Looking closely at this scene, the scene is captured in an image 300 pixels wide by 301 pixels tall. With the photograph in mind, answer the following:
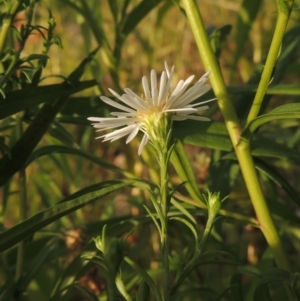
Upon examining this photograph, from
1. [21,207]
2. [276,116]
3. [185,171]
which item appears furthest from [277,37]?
[21,207]

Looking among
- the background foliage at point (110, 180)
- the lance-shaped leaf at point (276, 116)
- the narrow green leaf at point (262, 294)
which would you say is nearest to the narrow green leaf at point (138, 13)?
the background foliage at point (110, 180)

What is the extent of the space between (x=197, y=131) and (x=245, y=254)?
0.61 meters

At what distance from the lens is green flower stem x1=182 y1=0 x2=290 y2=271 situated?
66cm

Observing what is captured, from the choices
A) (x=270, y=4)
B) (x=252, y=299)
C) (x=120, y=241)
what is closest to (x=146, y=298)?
(x=120, y=241)

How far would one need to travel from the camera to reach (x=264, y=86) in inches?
23.8

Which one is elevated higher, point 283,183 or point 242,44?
point 242,44

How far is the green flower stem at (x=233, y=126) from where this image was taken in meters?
0.66

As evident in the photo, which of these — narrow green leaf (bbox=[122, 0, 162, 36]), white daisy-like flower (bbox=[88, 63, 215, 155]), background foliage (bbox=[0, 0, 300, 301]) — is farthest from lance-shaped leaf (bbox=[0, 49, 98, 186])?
narrow green leaf (bbox=[122, 0, 162, 36])

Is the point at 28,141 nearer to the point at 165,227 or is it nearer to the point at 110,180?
the point at 110,180

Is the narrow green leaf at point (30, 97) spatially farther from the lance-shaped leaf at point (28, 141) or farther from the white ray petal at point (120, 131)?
the white ray petal at point (120, 131)

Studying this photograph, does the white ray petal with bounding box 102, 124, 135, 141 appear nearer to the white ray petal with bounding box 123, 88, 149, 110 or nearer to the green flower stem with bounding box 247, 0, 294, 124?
the white ray petal with bounding box 123, 88, 149, 110

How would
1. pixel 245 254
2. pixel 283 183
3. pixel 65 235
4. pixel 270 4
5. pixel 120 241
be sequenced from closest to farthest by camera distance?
pixel 120 241 → pixel 283 183 → pixel 65 235 → pixel 245 254 → pixel 270 4

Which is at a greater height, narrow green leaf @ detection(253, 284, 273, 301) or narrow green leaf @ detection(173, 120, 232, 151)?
narrow green leaf @ detection(173, 120, 232, 151)

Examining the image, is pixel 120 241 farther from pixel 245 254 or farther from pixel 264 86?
pixel 245 254
